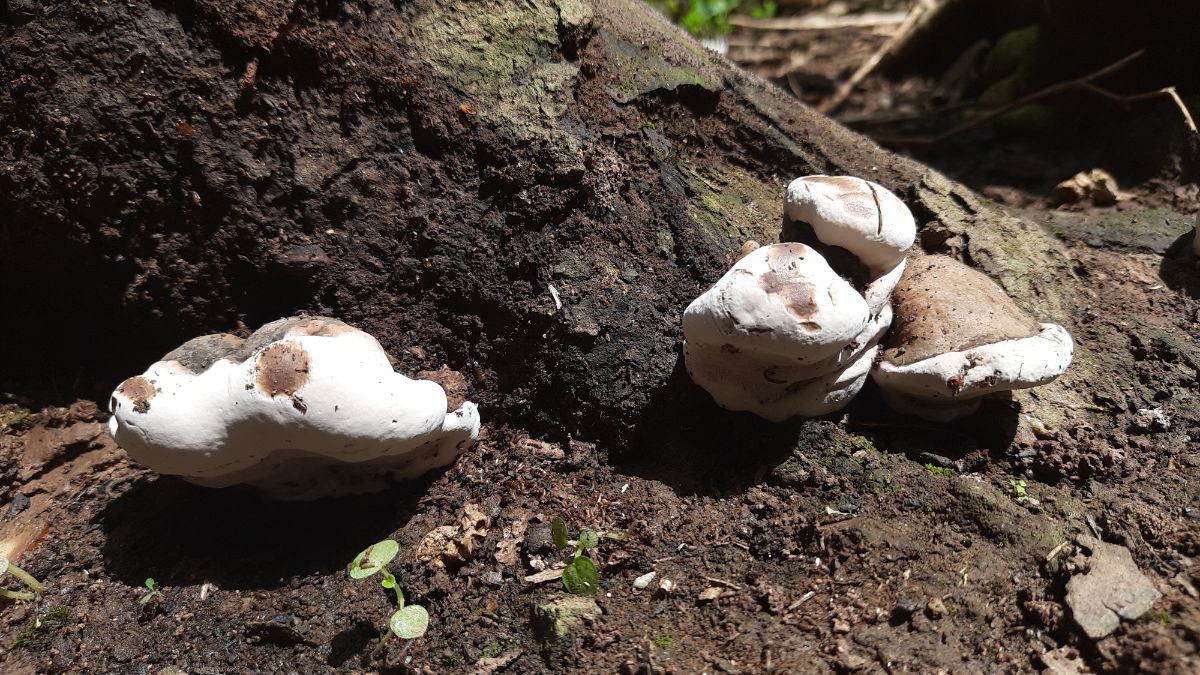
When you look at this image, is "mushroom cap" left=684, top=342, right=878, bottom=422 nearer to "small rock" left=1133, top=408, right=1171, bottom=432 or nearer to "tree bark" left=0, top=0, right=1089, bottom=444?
"tree bark" left=0, top=0, right=1089, bottom=444

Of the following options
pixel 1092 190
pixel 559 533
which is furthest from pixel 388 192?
pixel 1092 190

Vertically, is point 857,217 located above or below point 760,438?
above

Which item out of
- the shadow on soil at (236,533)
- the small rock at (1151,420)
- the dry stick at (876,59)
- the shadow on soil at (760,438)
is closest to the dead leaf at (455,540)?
the shadow on soil at (236,533)

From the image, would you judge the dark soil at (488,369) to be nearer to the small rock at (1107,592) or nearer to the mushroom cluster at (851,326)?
the small rock at (1107,592)

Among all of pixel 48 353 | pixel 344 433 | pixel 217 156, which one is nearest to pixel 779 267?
pixel 344 433

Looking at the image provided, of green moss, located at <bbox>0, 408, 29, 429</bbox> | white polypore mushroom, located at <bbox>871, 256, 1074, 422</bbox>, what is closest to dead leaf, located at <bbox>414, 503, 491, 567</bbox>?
white polypore mushroom, located at <bbox>871, 256, 1074, 422</bbox>

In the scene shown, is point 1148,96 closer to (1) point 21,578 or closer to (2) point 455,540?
(2) point 455,540

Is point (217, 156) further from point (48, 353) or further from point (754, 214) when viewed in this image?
point (754, 214)
